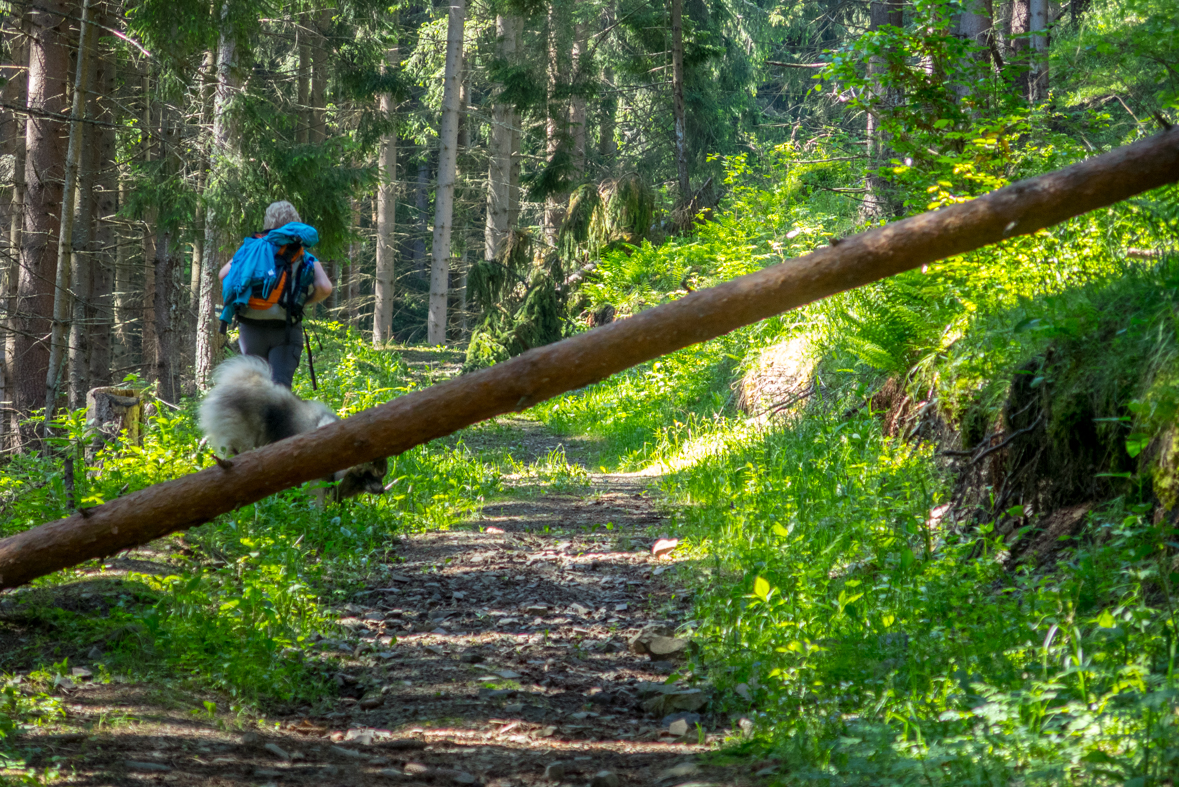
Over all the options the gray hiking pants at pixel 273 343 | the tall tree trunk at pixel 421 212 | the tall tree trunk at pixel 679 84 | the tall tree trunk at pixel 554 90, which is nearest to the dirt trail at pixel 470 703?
the gray hiking pants at pixel 273 343

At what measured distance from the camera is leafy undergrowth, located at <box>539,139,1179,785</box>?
8.65 feet

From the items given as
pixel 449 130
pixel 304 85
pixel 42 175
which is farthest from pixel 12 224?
pixel 449 130

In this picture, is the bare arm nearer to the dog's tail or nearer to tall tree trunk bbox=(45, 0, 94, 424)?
the dog's tail

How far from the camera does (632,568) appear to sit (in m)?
6.11

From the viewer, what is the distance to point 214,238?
11.9m

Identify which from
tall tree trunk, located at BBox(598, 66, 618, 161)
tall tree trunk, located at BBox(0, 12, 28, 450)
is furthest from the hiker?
tall tree trunk, located at BBox(598, 66, 618, 161)

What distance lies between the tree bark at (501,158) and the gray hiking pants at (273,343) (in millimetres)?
15892

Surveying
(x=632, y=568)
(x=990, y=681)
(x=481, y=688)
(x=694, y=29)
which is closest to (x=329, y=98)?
(x=694, y=29)

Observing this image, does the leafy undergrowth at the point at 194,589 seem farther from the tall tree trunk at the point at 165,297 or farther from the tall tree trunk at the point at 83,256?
the tall tree trunk at the point at 165,297

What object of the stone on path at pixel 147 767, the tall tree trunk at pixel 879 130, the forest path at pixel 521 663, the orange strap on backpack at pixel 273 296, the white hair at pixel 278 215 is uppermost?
the tall tree trunk at pixel 879 130

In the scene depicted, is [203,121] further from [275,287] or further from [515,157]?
[515,157]

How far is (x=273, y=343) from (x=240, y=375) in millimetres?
1153

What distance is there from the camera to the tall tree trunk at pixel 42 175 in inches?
429

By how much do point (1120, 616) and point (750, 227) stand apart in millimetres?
10757
